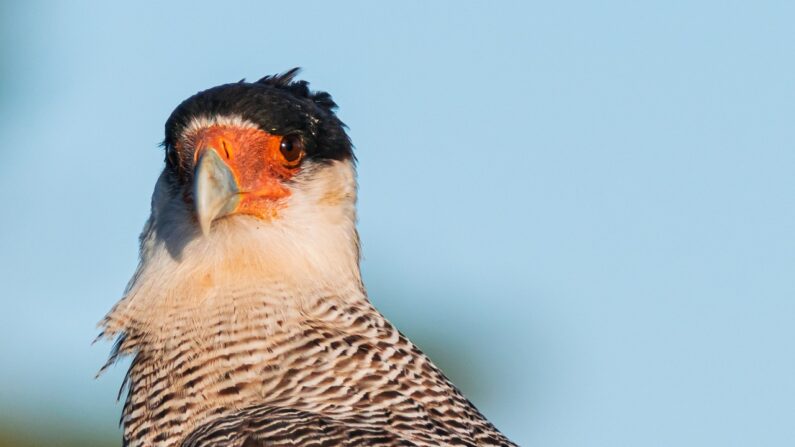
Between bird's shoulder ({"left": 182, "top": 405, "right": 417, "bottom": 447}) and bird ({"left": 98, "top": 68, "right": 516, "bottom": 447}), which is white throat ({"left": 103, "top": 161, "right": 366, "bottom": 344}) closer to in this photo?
bird ({"left": 98, "top": 68, "right": 516, "bottom": 447})

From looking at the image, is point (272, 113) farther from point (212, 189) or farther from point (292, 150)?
point (212, 189)

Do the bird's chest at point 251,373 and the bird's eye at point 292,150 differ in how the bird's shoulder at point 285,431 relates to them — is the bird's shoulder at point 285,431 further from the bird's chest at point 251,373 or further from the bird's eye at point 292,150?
the bird's eye at point 292,150

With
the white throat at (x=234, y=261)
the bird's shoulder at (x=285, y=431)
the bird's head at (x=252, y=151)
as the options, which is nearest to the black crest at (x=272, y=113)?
the bird's head at (x=252, y=151)

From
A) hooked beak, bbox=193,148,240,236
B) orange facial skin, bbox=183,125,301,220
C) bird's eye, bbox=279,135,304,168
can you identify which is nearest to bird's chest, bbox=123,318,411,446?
hooked beak, bbox=193,148,240,236

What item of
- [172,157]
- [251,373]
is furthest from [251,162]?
[251,373]

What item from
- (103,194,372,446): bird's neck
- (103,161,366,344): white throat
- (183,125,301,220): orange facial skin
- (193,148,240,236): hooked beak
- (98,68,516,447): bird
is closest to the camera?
(98,68,516,447): bird

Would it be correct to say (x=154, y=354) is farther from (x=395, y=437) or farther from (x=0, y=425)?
(x=0, y=425)

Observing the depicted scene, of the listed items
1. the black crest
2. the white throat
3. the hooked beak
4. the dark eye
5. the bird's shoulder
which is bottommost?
the bird's shoulder

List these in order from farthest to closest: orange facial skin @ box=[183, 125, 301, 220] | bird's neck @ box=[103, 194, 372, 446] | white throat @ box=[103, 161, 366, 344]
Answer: orange facial skin @ box=[183, 125, 301, 220] < white throat @ box=[103, 161, 366, 344] < bird's neck @ box=[103, 194, 372, 446]
